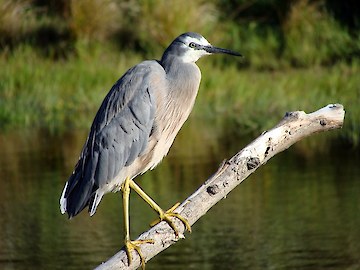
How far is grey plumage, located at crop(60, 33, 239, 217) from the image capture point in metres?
6.90

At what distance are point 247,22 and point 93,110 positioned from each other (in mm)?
3498

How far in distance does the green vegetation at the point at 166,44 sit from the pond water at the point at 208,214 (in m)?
1.20

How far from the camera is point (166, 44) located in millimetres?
15844

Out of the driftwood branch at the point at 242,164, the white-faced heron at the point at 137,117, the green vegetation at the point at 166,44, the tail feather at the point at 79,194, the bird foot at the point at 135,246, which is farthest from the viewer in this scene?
the green vegetation at the point at 166,44

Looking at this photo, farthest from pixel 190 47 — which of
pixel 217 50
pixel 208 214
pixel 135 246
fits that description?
pixel 208 214

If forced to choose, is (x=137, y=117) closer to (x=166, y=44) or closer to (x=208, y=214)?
(x=208, y=214)

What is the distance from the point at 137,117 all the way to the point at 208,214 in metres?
3.29

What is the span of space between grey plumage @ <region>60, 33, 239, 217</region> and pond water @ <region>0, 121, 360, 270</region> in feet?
6.09

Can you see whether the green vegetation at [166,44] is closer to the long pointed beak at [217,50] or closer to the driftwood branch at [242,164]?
the long pointed beak at [217,50]

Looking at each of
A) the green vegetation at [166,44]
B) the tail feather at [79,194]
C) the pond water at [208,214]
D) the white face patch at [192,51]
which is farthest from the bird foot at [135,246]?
the green vegetation at [166,44]

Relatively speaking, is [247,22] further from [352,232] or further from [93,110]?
[352,232]

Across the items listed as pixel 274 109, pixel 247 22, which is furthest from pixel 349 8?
pixel 274 109

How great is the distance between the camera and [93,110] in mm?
13938

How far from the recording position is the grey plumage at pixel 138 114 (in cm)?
690
